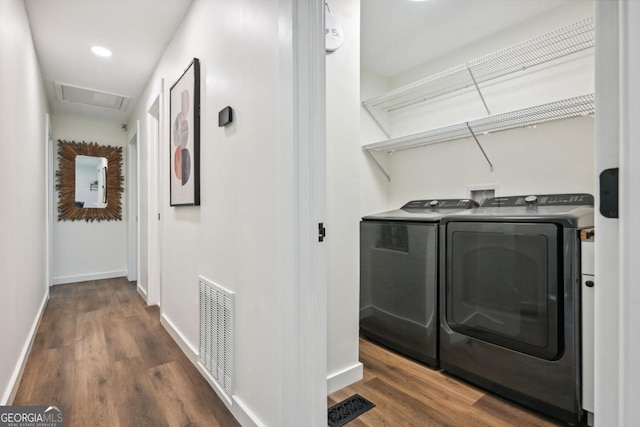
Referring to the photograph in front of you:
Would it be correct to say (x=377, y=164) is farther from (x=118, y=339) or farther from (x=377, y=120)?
(x=118, y=339)

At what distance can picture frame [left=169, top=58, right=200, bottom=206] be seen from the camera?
2023 mm

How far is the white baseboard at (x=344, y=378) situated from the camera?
1.80 metres

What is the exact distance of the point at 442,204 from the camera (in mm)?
2611

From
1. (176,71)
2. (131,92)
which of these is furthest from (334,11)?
(131,92)

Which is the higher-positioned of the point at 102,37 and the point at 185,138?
the point at 102,37

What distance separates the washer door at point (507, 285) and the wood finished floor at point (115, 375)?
145cm

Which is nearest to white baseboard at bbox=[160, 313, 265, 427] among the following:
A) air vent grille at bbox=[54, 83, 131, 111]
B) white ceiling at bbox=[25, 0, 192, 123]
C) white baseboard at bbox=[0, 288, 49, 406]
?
white baseboard at bbox=[0, 288, 49, 406]

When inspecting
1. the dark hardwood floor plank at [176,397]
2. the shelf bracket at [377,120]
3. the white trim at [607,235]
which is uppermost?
the shelf bracket at [377,120]

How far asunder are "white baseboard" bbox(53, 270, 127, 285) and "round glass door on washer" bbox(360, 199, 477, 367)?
13.7ft

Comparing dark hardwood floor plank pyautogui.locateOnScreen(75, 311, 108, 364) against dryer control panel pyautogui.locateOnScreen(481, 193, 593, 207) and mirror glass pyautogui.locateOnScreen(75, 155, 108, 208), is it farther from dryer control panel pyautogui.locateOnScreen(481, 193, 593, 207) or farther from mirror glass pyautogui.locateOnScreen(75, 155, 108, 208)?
dryer control panel pyautogui.locateOnScreen(481, 193, 593, 207)

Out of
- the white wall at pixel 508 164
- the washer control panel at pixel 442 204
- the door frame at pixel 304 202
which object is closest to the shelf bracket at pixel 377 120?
the white wall at pixel 508 164

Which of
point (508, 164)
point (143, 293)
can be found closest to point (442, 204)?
point (508, 164)

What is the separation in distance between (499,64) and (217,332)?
2563 mm

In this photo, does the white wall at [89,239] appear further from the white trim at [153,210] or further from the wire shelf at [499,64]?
the wire shelf at [499,64]
